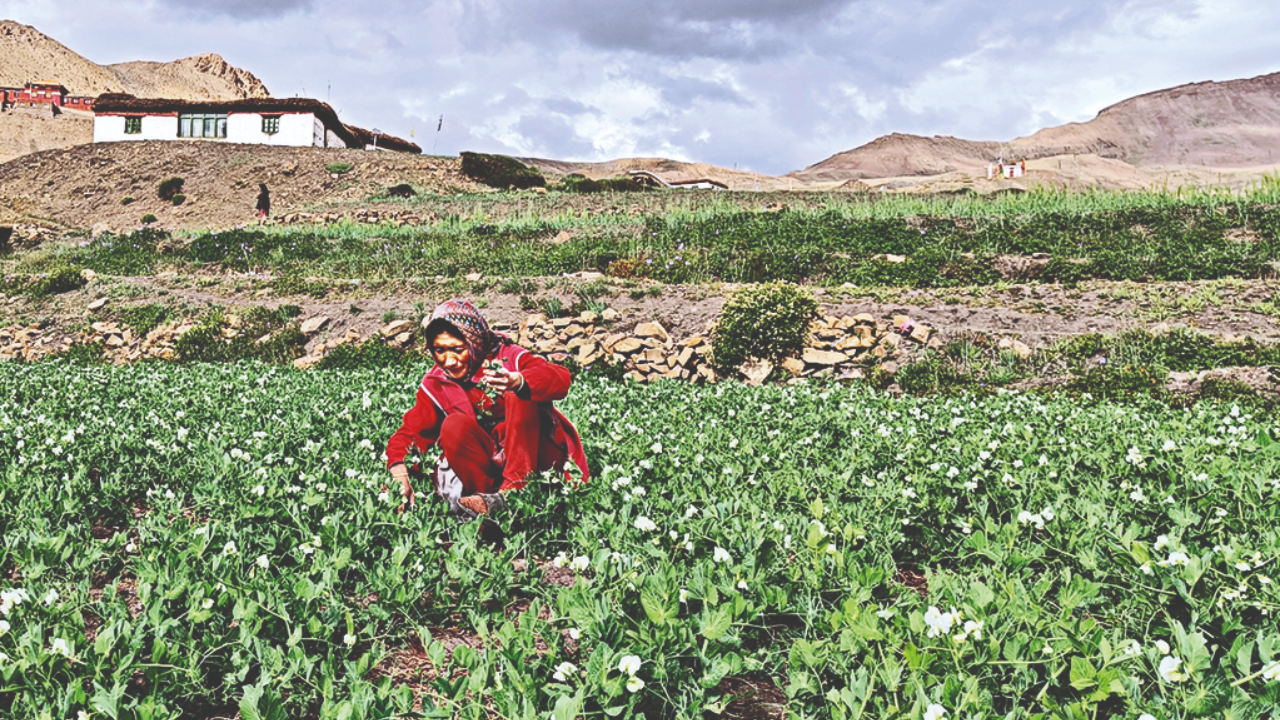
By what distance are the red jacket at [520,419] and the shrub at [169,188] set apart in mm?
39626

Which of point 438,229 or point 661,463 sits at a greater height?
point 438,229

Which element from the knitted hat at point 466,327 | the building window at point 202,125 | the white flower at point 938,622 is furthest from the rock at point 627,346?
the building window at point 202,125

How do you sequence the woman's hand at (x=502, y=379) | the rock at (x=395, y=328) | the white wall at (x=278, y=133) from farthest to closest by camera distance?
the white wall at (x=278, y=133)
the rock at (x=395, y=328)
the woman's hand at (x=502, y=379)

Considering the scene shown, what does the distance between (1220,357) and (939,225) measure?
7.35 m

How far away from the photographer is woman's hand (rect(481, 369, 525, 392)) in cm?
321

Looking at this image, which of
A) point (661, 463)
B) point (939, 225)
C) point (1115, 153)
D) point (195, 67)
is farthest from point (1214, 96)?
point (195, 67)

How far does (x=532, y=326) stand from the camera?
32.7 feet

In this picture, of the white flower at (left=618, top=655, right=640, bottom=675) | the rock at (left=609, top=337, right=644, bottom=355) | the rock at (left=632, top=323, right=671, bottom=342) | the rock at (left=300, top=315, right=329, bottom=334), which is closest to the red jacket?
the white flower at (left=618, top=655, right=640, bottom=675)

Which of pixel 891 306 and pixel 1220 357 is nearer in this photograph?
pixel 1220 357

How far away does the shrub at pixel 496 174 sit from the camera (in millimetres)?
36188

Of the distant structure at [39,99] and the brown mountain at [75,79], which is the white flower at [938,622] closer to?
the brown mountain at [75,79]

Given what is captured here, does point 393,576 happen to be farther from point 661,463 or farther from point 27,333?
point 27,333

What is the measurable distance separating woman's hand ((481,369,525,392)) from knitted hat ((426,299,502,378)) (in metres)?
0.25

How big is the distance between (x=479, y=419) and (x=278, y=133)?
46.8 m
